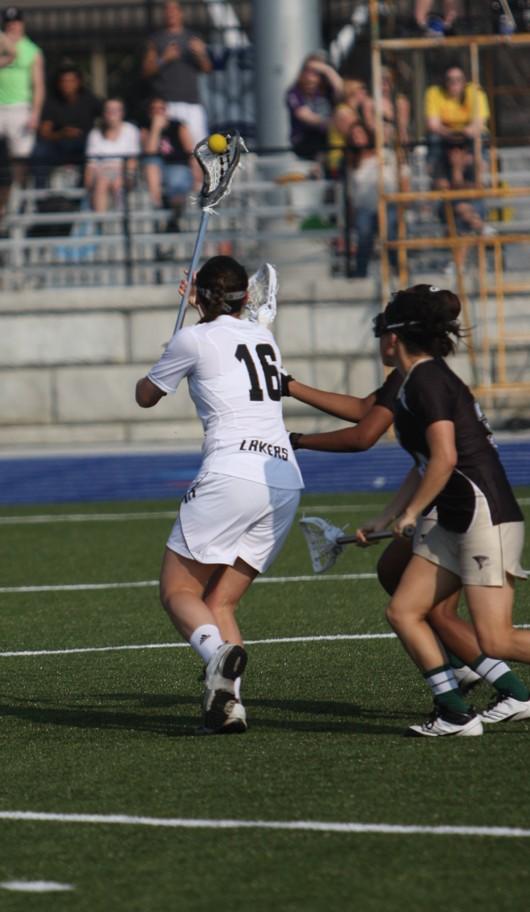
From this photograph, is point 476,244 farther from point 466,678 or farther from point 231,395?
point 231,395

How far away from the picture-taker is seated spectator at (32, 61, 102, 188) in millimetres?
19812

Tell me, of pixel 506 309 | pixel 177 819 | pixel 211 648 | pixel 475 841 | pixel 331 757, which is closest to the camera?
pixel 475 841

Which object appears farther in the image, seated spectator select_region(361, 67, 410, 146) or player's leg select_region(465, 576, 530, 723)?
seated spectator select_region(361, 67, 410, 146)

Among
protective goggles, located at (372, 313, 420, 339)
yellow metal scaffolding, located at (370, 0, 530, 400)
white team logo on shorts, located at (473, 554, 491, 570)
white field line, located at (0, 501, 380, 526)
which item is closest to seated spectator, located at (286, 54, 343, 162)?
yellow metal scaffolding, located at (370, 0, 530, 400)

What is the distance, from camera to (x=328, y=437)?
23.1 ft

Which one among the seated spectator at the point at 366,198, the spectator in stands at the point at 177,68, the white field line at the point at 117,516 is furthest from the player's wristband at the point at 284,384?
the spectator in stands at the point at 177,68

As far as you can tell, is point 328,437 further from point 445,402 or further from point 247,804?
point 247,804

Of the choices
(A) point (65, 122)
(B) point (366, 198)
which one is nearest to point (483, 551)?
(B) point (366, 198)

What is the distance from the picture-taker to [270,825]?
5.28 metres

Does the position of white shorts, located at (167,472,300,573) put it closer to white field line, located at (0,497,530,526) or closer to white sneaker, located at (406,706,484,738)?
white sneaker, located at (406,706,484,738)

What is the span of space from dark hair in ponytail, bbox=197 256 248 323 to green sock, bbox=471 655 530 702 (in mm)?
1675

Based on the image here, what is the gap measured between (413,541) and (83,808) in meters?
1.70

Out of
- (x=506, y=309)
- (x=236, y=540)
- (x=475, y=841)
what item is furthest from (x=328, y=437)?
(x=506, y=309)

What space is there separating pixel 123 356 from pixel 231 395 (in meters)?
12.2
